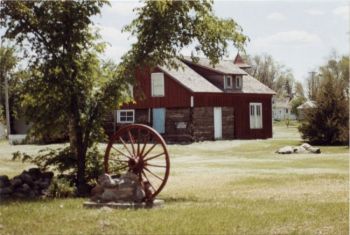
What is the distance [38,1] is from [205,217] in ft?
27.8

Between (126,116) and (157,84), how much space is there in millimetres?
4541

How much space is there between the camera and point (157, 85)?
156 ft

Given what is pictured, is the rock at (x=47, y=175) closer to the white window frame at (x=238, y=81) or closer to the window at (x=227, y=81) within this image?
the window at (x=227, y=81)

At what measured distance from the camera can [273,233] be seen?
1006 centimetres

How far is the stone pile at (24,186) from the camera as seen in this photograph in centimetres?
1553

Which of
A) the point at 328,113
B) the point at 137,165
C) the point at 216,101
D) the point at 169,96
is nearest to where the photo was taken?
the point at 137,165

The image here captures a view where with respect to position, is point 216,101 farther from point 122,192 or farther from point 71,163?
point 122,192

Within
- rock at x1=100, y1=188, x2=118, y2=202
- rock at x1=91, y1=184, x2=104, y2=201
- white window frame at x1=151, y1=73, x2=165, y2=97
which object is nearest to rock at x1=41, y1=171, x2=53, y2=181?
rock at x1=91, y1=184, x2=104, y2=201

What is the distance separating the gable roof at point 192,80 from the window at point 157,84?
2.70ft

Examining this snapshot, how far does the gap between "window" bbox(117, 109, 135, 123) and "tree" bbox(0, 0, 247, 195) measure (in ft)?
106

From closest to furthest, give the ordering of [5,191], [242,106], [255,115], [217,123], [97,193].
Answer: [97,193] < [5,191] < [217,123] < [242,106] < [255,115]

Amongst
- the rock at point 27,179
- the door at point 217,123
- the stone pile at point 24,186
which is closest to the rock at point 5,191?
the stone pile at point 24,186

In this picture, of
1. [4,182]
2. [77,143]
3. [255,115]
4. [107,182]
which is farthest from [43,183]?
[255,115]

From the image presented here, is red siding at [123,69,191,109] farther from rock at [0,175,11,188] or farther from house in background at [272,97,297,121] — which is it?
house in background at [272,97,297,121]
